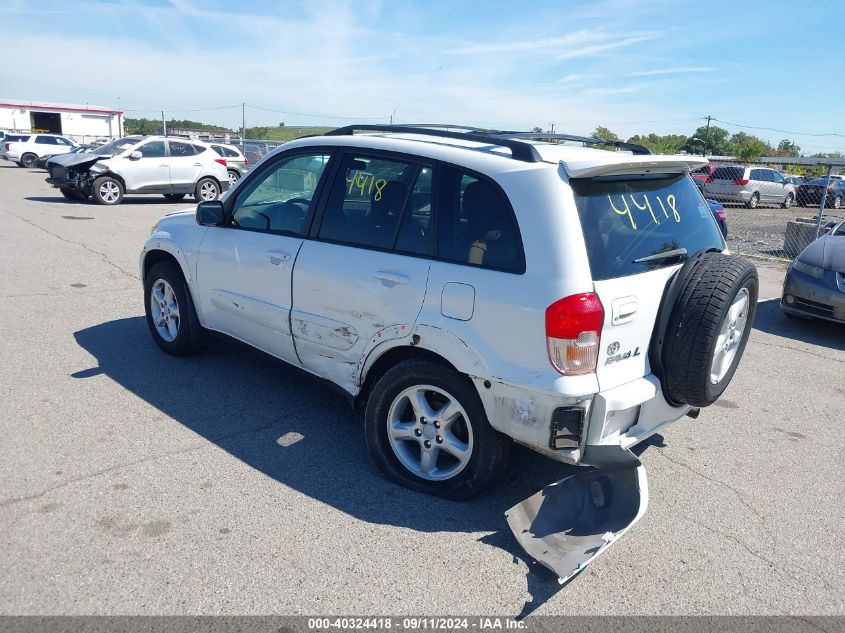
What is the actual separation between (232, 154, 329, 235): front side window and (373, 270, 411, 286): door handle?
809mm

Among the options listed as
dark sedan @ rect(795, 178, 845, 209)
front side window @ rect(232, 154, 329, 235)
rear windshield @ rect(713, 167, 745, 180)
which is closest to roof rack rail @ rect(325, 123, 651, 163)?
front side window @ rect(232, 154, 329, 235)

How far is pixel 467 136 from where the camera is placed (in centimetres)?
374

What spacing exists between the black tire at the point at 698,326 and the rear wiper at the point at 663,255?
0.42 ft

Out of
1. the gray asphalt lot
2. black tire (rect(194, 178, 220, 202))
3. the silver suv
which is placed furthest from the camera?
the silver suv

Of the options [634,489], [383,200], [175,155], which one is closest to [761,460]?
[634,489]

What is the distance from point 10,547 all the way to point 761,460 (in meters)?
4.19

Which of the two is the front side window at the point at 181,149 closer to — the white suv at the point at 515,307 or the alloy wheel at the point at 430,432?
the white suv at the point at 515,307

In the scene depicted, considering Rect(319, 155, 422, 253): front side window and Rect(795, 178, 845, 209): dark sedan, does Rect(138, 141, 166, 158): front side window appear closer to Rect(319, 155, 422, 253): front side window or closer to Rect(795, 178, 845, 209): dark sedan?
Rect(319, 155, 422, 253): front side window

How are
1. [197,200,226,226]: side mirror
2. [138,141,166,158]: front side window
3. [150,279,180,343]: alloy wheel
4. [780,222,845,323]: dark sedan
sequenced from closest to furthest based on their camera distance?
[197,200,226,226]: side mirror
[150,279,180,343]: alloy wheel
[780,222,845,323]: dark sedan
[138,141,166,158]: front side window

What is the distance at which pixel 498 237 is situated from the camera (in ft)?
10.5

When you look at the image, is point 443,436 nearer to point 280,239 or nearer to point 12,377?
point 280,239

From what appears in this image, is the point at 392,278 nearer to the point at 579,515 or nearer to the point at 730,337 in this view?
the point at 579,515

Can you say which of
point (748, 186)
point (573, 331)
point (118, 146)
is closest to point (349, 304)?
point (573, 331)

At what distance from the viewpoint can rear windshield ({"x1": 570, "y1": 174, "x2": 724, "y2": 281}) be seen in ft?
10.3
